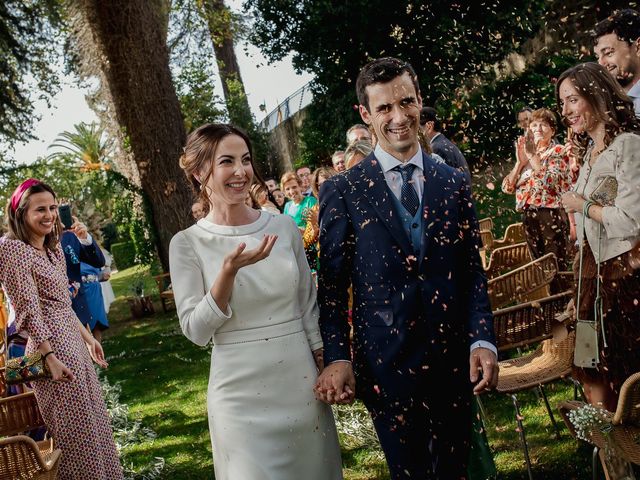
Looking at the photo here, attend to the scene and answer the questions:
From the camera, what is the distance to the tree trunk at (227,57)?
19.2m

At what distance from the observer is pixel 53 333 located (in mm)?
4297

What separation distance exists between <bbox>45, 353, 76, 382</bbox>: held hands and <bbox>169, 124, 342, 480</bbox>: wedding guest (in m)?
1.54

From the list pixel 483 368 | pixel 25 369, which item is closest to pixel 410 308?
pixel 483 368

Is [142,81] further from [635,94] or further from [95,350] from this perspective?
[635,94]

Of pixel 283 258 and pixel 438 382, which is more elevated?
pixel 283 258

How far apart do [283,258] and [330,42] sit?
47.2ft

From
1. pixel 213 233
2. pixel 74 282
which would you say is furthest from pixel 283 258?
pixel 74 282

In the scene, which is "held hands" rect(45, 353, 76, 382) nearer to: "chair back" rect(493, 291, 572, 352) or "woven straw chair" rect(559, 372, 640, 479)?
"chair back" rect(493, 291, 572, 352)

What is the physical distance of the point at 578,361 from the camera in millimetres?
3375

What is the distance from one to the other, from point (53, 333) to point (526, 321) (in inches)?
107

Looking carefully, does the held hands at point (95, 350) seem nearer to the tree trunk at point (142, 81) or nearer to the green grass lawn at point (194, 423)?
the green grass lawn at point (194, 423)

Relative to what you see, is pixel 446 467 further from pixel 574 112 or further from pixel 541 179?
pixel 541 179

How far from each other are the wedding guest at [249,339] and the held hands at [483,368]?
2.08 ft

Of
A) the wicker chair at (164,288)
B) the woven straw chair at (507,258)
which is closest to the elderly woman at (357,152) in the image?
the woven straw chair at (507,258)
